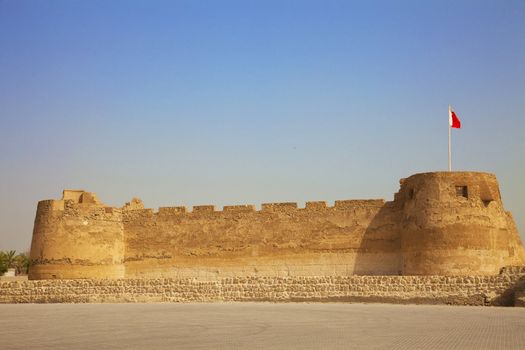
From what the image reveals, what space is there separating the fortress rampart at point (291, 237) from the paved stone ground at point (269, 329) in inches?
205

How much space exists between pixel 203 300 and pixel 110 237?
591cm

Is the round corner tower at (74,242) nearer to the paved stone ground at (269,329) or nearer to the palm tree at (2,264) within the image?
the paved stone ground at (269,329)

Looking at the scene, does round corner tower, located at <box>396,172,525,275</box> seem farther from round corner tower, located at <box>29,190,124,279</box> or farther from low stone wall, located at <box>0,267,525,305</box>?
round corner tower, located at <box>29,190,124,279</box>

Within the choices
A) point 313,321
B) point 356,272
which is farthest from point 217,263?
point 313,321

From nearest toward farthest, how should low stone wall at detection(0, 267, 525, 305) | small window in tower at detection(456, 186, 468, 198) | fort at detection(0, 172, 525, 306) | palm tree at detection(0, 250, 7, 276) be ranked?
1. low stone wall at detection(0, 267, 525, 305)
2. fort at detection(0, 172, 525, 306)
3. small window in tower at detection(456, 186, 468, 198)
4. palm tree at detection(0, 250, 7, 276)

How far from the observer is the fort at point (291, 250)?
2220 centimetres

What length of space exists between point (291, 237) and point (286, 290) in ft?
11.3

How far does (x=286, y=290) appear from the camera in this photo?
2291 centimetres

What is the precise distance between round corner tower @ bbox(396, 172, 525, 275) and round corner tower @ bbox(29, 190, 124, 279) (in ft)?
37.5

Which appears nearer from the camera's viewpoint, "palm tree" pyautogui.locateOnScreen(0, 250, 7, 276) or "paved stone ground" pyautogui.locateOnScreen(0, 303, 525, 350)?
"paved stone ground" pyautogui.locateOnScreen(0, 303, 525, 350)

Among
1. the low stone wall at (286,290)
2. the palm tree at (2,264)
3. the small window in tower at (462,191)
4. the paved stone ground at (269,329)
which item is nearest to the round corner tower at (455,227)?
the small window in tower at (462,191)

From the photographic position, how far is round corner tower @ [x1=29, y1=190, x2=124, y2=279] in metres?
27.0

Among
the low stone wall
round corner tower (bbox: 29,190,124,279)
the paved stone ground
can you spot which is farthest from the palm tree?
the paved stone ground

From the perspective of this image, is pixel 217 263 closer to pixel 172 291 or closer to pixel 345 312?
pixel 172 291
